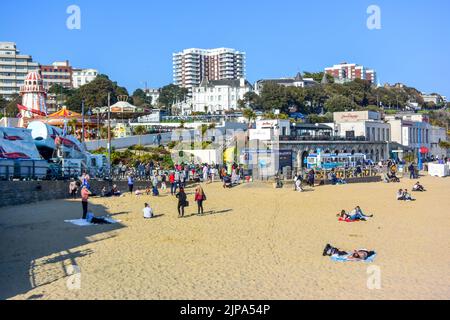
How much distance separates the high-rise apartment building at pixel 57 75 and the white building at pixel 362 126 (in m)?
91.2

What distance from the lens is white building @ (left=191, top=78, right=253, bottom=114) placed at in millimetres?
137500

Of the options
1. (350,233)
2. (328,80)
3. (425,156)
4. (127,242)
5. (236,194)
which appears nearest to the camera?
(127,242)

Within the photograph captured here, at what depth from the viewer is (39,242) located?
50.1 feet

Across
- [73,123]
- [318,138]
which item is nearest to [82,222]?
[73,123]

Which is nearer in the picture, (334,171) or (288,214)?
(288,214)

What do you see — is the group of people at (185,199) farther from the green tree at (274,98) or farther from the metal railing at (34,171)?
the green tree at (274,98)

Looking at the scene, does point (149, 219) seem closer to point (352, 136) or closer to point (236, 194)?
point (236, 194)

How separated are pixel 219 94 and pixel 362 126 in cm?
7974

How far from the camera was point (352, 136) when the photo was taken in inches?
→ 2280

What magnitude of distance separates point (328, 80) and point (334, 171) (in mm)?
119021

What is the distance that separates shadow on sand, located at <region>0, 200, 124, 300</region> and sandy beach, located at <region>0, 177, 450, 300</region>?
3 centimetres

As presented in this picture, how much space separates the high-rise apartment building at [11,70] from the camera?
123 metres

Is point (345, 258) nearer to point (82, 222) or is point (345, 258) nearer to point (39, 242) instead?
point (39, 242)
